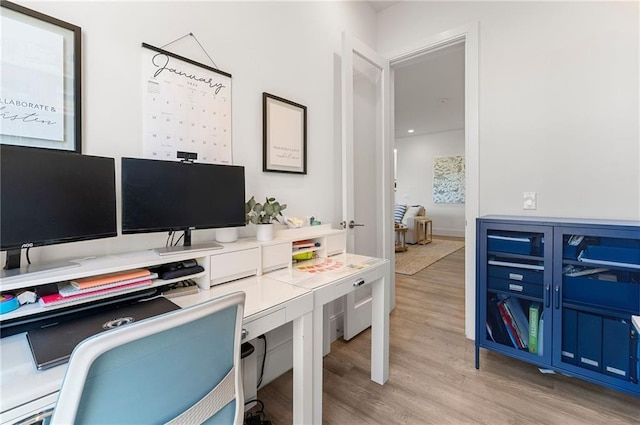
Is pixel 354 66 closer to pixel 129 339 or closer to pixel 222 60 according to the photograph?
pixel 222 60

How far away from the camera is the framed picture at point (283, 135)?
1817mm

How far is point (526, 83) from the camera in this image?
2062 mm

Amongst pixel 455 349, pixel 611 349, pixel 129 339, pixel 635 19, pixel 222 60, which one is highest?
pixel 635 19

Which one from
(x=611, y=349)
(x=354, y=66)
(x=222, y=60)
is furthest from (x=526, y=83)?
(x=222, y=60)

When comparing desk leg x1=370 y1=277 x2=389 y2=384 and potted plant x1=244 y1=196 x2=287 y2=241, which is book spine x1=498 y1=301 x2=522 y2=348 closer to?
desk leg x1=370 y1=277 x2=389 y2=384

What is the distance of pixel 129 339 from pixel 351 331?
6.57 ft

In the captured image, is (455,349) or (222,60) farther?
(455,349)

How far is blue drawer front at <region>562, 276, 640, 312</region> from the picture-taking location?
1.54 meters

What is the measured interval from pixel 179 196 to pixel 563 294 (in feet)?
7.14

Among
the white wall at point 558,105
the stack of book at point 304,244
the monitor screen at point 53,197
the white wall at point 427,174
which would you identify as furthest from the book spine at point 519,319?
the white wall at point 427,174

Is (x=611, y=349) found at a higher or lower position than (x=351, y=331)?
higher

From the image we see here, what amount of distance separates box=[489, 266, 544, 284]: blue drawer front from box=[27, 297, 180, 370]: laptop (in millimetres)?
1935

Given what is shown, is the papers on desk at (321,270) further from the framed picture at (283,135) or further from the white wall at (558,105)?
the white wall at (558,105)

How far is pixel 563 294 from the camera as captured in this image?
5.64 ft
